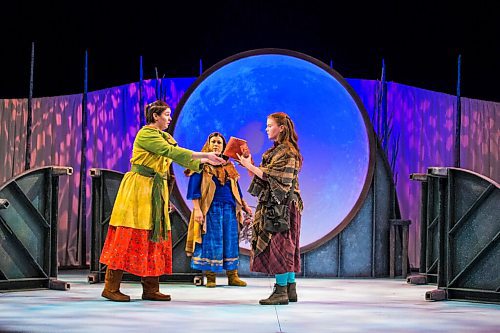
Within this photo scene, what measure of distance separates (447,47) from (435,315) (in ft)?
13.0

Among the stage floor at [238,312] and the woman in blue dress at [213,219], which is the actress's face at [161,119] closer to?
the stage floor at [238,312]

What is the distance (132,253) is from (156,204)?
1.18 ft

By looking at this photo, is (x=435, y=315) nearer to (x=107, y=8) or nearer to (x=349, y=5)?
(x=349, y=5)

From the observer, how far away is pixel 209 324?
4.12 m

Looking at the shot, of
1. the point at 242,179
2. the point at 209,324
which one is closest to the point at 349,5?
the point at 242,179

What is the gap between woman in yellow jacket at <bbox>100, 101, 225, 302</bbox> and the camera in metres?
5.24

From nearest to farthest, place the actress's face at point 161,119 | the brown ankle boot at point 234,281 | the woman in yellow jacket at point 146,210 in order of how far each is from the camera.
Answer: the woman in yellow jacket at point 146,210 → the actress's face at point 161,119 → the brown ankle boot at point 234,281

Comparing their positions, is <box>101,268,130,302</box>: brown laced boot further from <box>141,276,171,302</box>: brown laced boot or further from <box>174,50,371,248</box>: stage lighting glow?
<box>174,50,371,248</box>: stage lighting glow

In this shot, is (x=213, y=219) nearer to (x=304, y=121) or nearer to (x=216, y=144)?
(x=216, y=144)

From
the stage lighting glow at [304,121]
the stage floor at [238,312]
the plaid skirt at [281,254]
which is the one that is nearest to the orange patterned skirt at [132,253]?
the stage floor at [238,312]

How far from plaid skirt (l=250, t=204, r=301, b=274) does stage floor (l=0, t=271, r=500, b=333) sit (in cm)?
25

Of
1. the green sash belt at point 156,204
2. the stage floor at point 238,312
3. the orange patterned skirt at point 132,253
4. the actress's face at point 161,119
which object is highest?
the actress's face at point 161,119

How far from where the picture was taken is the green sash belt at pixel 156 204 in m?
5.30

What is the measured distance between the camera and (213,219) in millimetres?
6773
